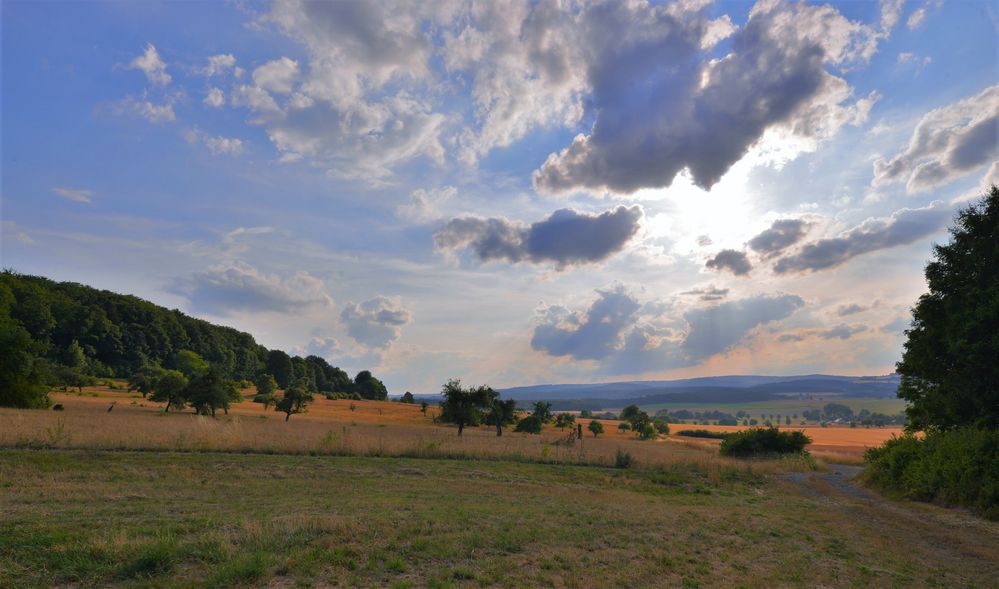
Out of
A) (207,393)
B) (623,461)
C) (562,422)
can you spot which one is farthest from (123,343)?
(623,461)

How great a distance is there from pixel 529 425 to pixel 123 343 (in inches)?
3789

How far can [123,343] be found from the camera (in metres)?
113

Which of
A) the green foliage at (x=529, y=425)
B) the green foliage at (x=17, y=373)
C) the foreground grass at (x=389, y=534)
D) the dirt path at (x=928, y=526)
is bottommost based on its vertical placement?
the green foliage at (x=529, y=425)

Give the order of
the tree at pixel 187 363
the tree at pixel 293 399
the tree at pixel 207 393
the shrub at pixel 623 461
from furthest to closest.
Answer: the tree at pixel 187 363 < the tree at pixel 293 399 < the tree at pixel 207 393 < the shrub at pixel 623 461

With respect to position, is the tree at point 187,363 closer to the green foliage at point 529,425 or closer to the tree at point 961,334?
the green foliage at point 529,425

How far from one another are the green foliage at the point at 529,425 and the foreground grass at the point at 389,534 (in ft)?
162

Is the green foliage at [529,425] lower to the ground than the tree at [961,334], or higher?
lower

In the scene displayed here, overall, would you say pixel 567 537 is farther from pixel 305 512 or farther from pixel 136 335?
pixel 136 335

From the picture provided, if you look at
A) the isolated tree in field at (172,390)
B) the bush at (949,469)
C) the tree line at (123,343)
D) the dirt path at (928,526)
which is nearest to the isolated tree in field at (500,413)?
the tree line at (123,343)

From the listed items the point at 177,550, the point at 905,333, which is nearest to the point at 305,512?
the point at 177,550

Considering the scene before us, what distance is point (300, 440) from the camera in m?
27.0

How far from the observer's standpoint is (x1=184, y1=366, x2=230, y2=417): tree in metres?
46.2

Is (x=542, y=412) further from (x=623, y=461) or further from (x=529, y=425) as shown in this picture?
(x=623, y=461)

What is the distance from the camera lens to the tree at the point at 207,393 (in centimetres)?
4622
